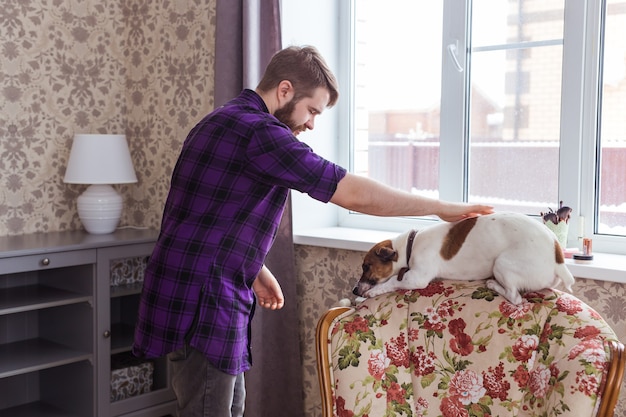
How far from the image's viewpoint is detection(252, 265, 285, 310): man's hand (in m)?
2.14

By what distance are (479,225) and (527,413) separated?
1.56 feet

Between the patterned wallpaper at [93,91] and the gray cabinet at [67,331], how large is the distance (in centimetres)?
22

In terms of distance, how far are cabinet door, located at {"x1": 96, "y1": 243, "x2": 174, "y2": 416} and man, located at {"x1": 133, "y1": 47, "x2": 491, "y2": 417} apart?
99cm

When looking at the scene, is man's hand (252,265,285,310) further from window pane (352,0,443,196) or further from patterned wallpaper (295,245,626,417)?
window pane (352,0,443,196)

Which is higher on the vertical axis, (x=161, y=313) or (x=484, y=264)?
(x=484, y=264)

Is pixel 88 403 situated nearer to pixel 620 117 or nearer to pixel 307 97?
pixel 307 97

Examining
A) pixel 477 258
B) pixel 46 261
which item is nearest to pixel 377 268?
pixel 477 258

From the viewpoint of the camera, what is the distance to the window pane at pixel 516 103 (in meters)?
2.44

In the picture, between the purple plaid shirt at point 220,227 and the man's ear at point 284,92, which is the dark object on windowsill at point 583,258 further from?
the man's ear at point 284,92

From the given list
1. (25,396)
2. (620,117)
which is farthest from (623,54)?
(25,396)

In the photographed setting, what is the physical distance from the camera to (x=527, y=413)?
5.26 feet

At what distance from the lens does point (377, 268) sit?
1.93m

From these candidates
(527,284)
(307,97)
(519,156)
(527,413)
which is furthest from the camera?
(519,156)

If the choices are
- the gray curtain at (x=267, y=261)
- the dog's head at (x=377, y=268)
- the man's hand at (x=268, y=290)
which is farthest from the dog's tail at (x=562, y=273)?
the gray curtain at (x=267, y=261)
